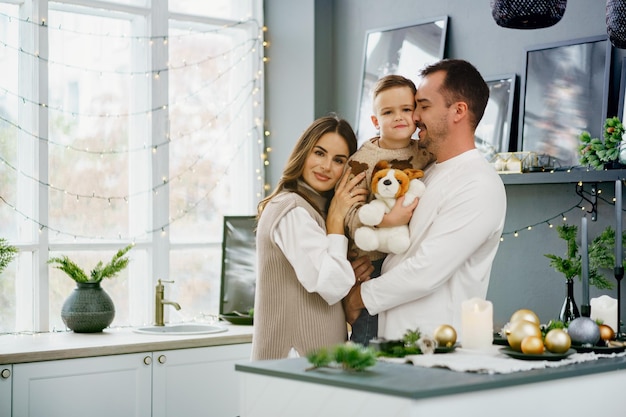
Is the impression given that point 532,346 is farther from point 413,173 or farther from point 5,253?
point 5,253

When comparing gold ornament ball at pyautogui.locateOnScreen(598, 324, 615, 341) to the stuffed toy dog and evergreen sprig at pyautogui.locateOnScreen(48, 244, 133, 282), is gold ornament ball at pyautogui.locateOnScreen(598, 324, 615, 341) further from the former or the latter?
evergreen sprig at pyautogui.locateOnScreen(48, 244, 133, 282)

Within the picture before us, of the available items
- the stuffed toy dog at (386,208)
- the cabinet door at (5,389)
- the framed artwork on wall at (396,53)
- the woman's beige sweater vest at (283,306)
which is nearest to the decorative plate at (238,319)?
the framed artwork on wall at (396,53)

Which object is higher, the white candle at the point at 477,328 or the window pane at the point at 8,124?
the window pane at the point at 8,124

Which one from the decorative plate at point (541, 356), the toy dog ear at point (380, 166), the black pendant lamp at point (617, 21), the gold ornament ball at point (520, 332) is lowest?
the decorative plate at point (541, 356)

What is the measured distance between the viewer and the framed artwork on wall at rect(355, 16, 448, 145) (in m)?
5.02

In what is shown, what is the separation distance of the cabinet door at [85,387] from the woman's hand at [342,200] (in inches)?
61.7

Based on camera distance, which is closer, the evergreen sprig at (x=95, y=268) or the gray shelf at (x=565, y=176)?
the gray shelf at (x=565, y=176)

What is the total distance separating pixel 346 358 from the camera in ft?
7.37

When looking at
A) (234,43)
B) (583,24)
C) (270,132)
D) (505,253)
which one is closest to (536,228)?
(505,253)

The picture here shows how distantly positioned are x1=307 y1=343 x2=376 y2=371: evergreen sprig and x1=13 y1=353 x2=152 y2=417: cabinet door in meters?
2.17

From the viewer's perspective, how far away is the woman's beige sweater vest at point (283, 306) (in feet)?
10.4

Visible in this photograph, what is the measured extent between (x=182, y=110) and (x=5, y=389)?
6.72 feet

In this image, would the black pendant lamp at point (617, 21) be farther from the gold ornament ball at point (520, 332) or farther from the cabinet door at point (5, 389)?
the cabinet door at point (5, 389)

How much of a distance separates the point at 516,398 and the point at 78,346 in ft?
8.24
